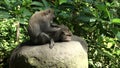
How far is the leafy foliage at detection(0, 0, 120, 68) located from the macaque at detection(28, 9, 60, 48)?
5.6 inches

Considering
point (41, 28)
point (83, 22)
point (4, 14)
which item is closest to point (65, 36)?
point (41, 28)

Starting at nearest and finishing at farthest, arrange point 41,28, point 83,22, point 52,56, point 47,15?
point 52,56
point 41,28
point 47,15
point 83,22

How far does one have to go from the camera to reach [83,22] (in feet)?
18.5

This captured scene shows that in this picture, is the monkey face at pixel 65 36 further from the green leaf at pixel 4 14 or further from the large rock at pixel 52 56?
the green leaf at pixel 4 14

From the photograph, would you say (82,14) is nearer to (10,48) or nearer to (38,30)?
(38,30)

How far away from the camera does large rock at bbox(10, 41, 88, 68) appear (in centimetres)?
461

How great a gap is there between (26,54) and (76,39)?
0.99m

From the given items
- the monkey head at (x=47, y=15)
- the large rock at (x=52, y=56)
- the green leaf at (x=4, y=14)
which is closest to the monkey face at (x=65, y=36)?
the large rock at (x=52, y=56)

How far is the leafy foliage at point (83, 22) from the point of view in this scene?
499 cm

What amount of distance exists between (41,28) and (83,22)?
97 cm

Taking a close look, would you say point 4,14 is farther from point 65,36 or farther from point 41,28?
point 65,36

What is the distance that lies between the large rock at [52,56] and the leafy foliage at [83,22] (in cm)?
50

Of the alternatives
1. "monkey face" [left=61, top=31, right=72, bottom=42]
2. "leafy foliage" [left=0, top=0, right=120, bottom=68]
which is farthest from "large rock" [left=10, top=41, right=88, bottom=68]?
"leafy foliage" [left=0, top=0, right=120, bottom=68]

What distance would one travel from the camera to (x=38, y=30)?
4.93 meters
